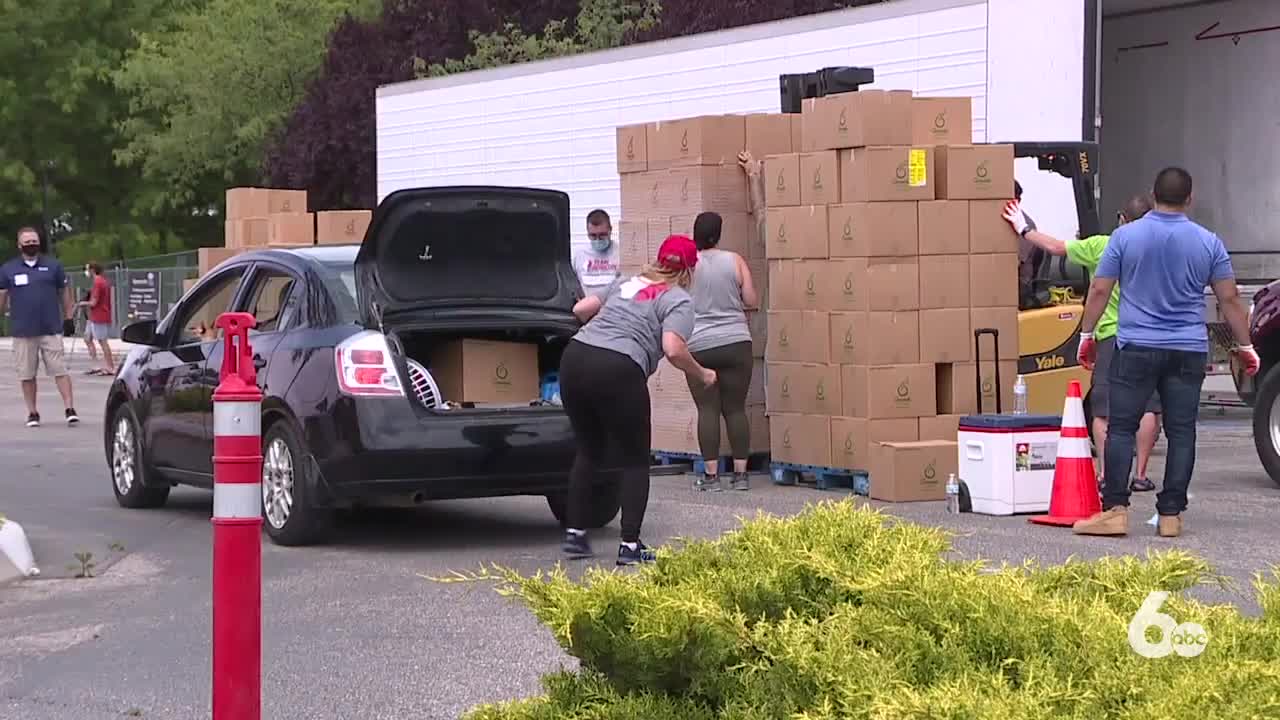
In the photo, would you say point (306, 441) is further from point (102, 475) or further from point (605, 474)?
point (102, 475)

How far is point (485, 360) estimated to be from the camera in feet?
35.5

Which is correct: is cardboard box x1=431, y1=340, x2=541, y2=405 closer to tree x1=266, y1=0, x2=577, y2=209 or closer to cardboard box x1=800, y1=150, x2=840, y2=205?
cardboard box x1=800, y1=150, x2=840, y2=205

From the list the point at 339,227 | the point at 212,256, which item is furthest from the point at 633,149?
the point at 212,256

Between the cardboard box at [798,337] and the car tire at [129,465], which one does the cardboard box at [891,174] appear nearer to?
the cardboard box at [798,337]

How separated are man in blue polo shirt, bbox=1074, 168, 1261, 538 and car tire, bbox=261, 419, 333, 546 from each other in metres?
4.03

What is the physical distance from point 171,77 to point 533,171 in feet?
90.1

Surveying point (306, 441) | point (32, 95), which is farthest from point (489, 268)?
point (32, 95)

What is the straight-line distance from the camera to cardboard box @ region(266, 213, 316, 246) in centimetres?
2109

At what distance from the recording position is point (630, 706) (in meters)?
3.74

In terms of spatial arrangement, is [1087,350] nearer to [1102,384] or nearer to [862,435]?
[862,435]

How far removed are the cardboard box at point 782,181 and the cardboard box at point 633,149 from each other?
120cm

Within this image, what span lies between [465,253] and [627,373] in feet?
6.19

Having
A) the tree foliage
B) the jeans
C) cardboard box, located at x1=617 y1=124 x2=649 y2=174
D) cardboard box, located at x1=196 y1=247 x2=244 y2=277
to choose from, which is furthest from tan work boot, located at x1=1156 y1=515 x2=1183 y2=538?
the tree foliage

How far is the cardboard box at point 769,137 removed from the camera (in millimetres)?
13891
